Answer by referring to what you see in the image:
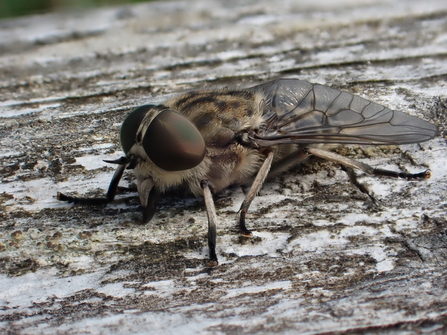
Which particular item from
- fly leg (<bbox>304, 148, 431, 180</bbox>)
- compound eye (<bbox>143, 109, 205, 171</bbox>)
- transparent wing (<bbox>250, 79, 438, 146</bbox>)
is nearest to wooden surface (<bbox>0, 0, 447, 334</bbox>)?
fly leg (<bbox>304, 148, 431, 180</bbox>)

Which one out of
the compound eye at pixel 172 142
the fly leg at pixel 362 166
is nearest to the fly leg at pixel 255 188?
the fly leg at pixel 362 166

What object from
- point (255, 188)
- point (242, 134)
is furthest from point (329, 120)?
point (255, 188)

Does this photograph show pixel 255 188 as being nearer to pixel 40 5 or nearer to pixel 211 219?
pixel 211 219

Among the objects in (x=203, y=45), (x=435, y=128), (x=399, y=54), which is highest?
(x=203, y=45)

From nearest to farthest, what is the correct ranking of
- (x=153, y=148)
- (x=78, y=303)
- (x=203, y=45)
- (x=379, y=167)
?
(x=78, y=303) → (x=153, y=148) → (x=379, y=167) → (x=203, y=45)

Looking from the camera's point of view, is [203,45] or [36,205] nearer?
[36,205]

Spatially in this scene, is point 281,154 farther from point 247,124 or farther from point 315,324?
point 315,324

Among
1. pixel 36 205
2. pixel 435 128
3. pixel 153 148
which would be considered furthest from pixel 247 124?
pixel 36 205
